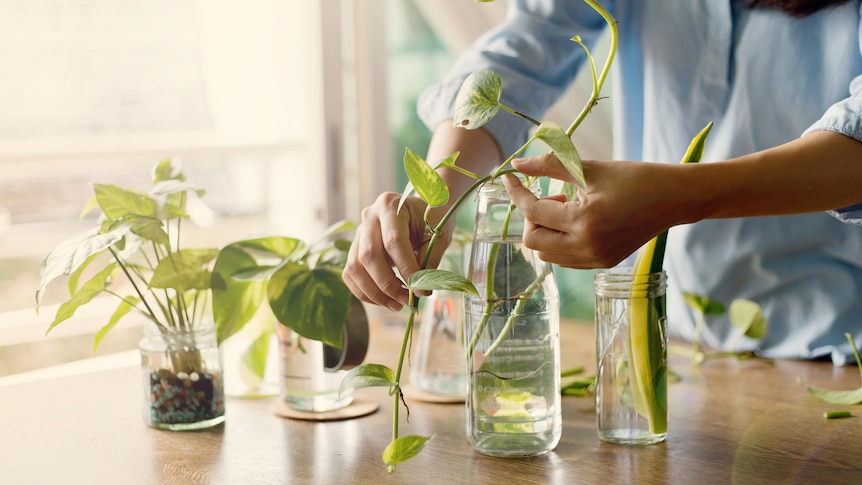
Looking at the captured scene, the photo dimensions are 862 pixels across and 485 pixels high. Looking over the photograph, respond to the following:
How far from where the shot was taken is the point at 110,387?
1.10 meters

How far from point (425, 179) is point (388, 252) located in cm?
11

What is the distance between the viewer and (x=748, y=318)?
1.10 meters

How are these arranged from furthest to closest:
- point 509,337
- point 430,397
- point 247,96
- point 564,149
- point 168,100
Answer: point 168,100, point 247,96, point 430,397, point 509,337, point 564,149

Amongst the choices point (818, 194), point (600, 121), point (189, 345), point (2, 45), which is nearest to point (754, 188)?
point (818, 194)

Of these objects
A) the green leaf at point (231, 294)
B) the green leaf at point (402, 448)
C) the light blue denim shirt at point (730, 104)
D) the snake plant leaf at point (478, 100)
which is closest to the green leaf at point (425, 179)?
the snake plant leaf at point (478, 100)

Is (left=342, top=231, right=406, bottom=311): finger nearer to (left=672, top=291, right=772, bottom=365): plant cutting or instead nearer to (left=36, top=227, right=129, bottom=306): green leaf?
(left=36, top=227, right=129, bottom=306): green leaf

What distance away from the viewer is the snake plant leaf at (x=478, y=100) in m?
0.67

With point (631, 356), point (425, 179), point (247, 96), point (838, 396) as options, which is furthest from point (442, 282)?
point (247, 96)

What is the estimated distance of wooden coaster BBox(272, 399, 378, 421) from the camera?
3.05ft

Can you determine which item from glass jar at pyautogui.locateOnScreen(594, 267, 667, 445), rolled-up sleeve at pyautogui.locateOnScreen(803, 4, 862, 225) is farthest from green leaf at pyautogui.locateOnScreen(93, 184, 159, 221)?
rolled-up sleeve at pyautogui.locateOnScreen(803, 4, 862, 225)

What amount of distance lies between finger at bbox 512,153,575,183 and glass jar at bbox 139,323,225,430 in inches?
14.8

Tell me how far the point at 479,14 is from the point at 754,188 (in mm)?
1693

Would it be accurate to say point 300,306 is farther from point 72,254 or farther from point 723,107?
point 723,107

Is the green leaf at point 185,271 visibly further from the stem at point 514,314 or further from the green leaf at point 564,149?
the green leaf at point 564,149
